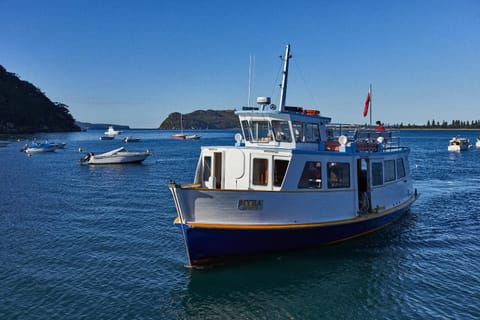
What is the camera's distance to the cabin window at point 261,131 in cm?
1545

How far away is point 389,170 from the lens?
18.5m

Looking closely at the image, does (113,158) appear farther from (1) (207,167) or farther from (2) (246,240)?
(2) (246,240)

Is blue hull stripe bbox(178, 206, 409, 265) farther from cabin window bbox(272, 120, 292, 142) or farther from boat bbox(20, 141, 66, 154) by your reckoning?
boat bbox(20, 141, 66, 154)

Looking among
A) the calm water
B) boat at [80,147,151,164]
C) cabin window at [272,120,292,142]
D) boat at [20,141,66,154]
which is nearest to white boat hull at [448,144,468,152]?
the calm water

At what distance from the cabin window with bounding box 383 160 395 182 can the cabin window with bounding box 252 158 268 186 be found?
7.19 m

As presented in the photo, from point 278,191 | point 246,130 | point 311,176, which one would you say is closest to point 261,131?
point 246,130

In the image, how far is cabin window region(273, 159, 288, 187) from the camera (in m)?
13.8

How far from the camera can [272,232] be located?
13.3 meters

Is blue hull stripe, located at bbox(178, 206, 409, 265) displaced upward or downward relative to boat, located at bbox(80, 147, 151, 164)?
downward

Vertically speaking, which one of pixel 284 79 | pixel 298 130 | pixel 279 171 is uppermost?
pixel 284 79

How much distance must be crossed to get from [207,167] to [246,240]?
3.71 metres

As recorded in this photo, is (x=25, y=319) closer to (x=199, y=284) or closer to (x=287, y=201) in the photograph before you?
(x=199, y=284)

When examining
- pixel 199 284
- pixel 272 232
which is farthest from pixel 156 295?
pixel 272 232

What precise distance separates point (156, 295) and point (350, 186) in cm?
887
